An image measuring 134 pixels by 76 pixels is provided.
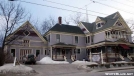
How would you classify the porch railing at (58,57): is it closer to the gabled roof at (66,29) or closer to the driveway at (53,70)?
the gabled roof at (66,29)

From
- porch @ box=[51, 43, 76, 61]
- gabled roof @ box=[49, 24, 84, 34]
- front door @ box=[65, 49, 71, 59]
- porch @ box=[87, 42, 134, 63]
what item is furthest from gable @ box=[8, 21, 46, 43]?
porch @ box=[87, 42, 134, 63]

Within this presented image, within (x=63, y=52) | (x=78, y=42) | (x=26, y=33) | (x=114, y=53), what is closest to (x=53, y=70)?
(x=63, y=52)

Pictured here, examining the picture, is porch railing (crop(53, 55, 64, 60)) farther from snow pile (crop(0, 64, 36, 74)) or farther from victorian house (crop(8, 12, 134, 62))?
snow pile (crop(0, 64, 36, 74))

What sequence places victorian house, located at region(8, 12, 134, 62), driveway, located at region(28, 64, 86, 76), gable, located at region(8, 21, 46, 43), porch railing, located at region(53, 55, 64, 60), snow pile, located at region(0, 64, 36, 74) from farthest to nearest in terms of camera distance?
porch railing, located at region(53, 55, 64, 60)
victorian house, located at region(8, 12, 134, 62)
gable, located at region(8, 21, 46, 43)
driveway, located at region(28, 64, 86, 76)
snow pile, located at region(0, 64, 36, 74)

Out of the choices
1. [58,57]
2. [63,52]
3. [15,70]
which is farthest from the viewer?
[63,52]

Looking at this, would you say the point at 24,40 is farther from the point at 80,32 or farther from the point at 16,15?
the point at 80,32

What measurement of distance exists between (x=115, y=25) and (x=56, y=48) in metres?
13.3

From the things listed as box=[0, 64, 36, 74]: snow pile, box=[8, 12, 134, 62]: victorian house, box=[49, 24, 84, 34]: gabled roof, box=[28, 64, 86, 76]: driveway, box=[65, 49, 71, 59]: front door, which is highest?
box=[49, 24, 84, 34]: gabled roof

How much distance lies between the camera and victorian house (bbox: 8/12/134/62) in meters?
28.3

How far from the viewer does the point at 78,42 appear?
34.2 m

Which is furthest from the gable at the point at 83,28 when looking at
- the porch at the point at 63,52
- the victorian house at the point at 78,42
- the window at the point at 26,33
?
the window at the point at 26,33

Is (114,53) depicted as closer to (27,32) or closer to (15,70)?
(27,32)

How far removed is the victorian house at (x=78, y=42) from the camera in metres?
28.3

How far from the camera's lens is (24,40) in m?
28.8
